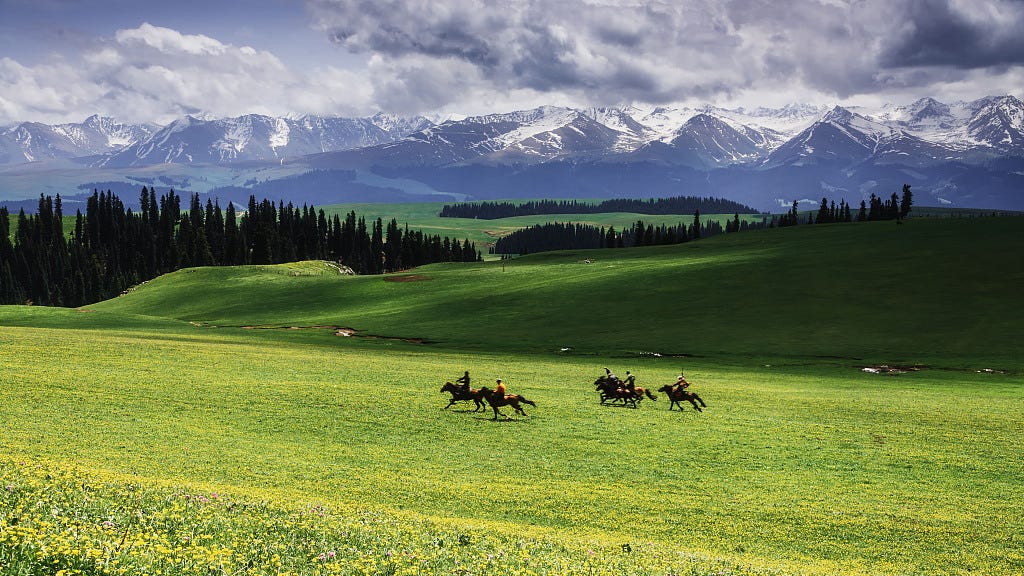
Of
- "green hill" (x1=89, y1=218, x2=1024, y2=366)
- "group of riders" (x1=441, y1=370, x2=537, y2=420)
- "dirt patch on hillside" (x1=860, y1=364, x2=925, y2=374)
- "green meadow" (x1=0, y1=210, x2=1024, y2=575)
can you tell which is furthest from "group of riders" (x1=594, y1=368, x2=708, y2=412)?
"green hill" (x1=89, y1=218, x2=1024, y2=366)

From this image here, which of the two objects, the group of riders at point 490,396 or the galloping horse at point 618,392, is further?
the galloping horse at point 618,392

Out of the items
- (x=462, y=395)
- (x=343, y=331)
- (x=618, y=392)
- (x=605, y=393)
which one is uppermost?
(x=462, y=395)

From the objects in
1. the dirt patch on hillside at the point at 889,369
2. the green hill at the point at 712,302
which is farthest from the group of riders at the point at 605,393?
the green hill at the point at 712,302

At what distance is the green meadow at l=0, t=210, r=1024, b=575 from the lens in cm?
1396

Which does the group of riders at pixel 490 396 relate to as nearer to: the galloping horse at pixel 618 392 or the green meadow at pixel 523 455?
the green meadow at pixel 523 455

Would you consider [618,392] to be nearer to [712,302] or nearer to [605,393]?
[605,393]

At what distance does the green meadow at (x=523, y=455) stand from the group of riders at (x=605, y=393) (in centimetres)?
100

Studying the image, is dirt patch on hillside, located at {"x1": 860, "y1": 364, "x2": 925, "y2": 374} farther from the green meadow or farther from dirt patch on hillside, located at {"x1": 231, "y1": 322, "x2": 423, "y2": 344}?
dirt patch on hillside, located at {"x1": 231, "y1": 322, "x2": 423, "y2": 344}

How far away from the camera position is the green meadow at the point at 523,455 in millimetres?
13961

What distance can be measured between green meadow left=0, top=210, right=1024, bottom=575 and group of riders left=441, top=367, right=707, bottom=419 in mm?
996

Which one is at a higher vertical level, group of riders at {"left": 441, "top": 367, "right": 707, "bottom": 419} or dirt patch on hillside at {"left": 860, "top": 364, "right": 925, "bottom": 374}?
group of riders at {"left": 441, "top": 367, "right": 707, "bottom": 419}

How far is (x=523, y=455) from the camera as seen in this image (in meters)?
26.4

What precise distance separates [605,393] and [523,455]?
1359 centimetres

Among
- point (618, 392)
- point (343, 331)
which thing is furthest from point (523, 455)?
point (343, 331)
